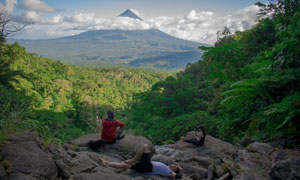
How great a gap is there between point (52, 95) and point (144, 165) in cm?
3767

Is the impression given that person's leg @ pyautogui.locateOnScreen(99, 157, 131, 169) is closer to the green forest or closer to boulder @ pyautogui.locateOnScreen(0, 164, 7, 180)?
the green forest

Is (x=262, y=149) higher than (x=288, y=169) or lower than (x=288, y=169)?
lower

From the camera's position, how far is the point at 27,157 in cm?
384

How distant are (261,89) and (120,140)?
14.5ft

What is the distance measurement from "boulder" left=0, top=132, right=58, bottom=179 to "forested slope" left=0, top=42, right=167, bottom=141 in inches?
9.6

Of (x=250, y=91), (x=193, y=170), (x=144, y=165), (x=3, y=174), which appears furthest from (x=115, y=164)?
(x=250, y=91)

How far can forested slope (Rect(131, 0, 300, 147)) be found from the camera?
4.97 metres

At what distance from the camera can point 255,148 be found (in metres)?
5.55

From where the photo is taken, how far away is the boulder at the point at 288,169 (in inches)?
145

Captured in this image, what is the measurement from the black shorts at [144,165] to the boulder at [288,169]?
8.42ft

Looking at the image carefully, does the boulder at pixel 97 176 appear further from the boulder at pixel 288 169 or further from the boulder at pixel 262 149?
the boulder at pixel 262 149

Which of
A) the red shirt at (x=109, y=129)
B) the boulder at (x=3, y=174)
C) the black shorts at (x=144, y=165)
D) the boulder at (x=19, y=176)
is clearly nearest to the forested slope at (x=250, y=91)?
the black shorts at (x=144, y=165)

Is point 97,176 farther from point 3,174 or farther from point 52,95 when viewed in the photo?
point 52,95

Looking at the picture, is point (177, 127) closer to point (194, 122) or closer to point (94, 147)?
point (194, 122)
